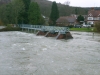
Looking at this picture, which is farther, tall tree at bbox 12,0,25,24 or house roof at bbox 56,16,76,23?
house roof at bbox 56,16,76,23

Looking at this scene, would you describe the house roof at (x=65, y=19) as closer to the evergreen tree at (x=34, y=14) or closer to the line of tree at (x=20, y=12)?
the line of tree at (x=20, y=12)

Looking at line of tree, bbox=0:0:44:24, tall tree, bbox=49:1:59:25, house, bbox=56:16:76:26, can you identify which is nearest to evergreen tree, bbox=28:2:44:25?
line of tree, bbox=0:0:44:24

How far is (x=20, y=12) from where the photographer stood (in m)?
61.8

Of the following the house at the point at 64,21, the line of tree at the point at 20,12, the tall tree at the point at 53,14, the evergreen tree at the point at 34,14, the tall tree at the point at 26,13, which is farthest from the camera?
the house at the point at 64,21

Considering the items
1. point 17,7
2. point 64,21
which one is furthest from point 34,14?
point 64,21

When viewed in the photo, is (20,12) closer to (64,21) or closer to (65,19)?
(64,21)

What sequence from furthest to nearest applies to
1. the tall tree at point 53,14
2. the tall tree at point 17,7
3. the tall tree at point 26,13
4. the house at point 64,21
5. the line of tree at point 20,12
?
1. the house at point 64,21
2. the tall tree at point 53,14
3. the tall tree at point 26,13
4. the line of tree at point 20,12
5. the tall tree at point 17,7

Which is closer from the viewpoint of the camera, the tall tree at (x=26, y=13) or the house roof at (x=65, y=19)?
the tall tree at (x=26, y=13)

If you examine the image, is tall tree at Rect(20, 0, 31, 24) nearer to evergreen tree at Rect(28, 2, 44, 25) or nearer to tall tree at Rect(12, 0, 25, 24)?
tall tree at Rect(12, 0, 25, 24)

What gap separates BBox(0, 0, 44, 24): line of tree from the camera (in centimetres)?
6097

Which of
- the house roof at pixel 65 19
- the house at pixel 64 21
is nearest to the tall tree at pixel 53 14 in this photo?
the house at pixel 64 21

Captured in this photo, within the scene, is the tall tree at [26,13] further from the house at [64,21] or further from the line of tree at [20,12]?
the house at [64,21]

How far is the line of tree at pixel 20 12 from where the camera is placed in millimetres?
60969

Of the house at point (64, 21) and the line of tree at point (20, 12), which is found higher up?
the line of tree at point (20, 12)
